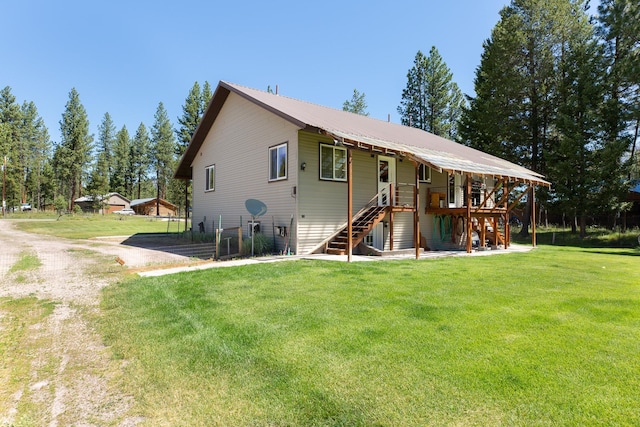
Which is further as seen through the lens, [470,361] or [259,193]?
[259,193]

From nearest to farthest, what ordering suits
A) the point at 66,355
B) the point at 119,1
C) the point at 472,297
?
the point at 66,355 → the point at 472,297 → the point at 119,1

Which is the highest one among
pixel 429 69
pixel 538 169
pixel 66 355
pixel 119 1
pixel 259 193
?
pixel 429 69

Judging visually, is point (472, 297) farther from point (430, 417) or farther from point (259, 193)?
point (259, 193)

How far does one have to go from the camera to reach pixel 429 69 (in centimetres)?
3262

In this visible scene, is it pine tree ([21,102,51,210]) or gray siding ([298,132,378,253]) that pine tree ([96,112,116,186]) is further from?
gray siding ([298,132,378,253])

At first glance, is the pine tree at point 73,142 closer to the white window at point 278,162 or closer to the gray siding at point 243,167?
the gray siding at point 243,167

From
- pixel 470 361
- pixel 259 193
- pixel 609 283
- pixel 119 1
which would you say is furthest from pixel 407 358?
pixel 119 1

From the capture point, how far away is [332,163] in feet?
37.6

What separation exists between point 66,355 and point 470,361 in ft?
13.3

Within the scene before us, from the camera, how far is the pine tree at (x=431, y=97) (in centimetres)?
3234

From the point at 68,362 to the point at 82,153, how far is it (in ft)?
163

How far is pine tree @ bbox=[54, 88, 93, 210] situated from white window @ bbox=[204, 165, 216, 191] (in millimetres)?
36318

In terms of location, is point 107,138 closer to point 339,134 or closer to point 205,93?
point 205,93

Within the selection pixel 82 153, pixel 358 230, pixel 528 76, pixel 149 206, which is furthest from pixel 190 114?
pixel 358 230
